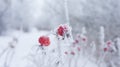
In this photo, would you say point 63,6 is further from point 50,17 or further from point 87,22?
point 87,22

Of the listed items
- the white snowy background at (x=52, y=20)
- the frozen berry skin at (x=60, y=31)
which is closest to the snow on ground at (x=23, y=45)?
the white snowy background at (x=52, y=20)

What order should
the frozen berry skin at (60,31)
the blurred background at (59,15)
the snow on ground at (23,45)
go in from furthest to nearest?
the blurred background at (59,15)
the snow on ground at (23,45)
the frozen berry skin at (60,31)

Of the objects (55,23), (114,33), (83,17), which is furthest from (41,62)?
(55,23)

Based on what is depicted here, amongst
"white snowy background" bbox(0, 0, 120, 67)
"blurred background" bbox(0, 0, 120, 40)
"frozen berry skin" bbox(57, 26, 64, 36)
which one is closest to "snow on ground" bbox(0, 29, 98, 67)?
"white snowy background" bbox(0, 0, 120, 67)

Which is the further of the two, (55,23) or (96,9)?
(55,23)

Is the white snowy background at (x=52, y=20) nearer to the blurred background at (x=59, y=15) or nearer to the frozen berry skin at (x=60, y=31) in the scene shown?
the blurred background at (x=59, y=15)

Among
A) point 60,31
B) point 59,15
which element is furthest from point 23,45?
point 60,31

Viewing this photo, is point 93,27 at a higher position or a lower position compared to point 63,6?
lower

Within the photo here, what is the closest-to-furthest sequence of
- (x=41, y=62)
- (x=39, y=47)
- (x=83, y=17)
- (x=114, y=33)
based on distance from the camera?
(x=39, y=47), (x=41, y=62), (x=114, y=33), (x=83, y=17)
